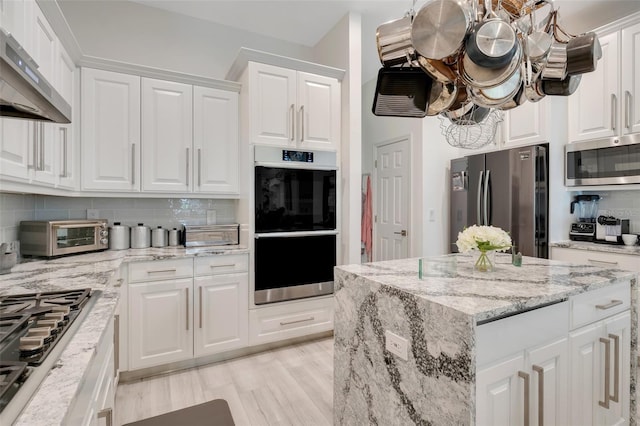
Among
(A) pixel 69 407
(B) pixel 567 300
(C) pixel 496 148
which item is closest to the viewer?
(A) pixel 69 407

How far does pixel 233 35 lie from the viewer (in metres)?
3.37

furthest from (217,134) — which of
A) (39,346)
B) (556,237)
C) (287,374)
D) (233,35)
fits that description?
(556,237)

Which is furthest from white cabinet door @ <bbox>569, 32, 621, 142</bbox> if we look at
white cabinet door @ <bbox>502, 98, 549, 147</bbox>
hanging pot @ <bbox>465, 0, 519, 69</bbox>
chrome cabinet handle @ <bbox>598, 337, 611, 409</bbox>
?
hanging pot @ <bbox>465, 0, 519, 69</bbox>

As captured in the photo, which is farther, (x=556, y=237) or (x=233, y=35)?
(x=233, y=35)

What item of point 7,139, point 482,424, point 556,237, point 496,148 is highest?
point 496,148

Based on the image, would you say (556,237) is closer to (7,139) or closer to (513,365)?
(513,365)

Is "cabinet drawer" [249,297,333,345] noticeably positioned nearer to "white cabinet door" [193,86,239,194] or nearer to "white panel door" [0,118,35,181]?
"white cabinet door" [193,86,239,194]

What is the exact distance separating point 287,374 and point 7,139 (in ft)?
7.15

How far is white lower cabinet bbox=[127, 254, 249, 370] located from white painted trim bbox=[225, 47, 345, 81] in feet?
5.47

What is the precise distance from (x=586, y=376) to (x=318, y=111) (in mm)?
2590

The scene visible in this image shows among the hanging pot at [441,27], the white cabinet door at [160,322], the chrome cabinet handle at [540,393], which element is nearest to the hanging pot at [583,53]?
the hanging pot at [441,27]

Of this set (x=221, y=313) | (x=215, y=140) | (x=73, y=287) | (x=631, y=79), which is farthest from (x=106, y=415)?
(x=631, y=79)

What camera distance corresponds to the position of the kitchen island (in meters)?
1.11

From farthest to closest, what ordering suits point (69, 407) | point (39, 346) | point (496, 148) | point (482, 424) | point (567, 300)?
point (496, 148)
point (567, 300)
point (482, 424)
point (39, 346)
point (69, 407)
